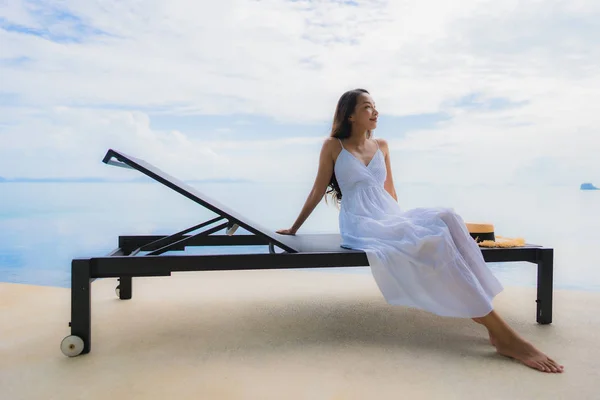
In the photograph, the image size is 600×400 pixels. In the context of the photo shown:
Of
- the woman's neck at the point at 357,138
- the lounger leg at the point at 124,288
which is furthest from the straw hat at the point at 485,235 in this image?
the lounger leg at the point at 124,288

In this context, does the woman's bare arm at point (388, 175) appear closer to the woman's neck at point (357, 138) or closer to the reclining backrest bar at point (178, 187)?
the woman's neck at point (357, 138)

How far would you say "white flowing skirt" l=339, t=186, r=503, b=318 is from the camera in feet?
7.65

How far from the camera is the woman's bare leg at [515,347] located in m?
2.14

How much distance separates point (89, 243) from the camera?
26.1 ft

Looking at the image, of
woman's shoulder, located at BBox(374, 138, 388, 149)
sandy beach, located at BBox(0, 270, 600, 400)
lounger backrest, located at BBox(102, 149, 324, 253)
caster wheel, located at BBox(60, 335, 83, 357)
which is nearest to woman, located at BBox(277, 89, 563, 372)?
sandy beach, located at BBox(0, 270, 600, 400)

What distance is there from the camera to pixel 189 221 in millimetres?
10148

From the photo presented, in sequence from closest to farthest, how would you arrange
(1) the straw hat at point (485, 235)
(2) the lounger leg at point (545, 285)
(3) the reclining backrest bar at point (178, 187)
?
(3) the reclining backrest bar at point (178, 187), (2) the lounger leg at point (545, 285), (1) the straw hat at point (485, 235)

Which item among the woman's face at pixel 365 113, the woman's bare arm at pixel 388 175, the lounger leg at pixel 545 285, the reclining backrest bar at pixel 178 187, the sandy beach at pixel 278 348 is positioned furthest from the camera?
the woman's bare arm at pixel 388 175

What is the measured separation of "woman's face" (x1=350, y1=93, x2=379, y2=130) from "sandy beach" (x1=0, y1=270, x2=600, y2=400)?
108 centimetres

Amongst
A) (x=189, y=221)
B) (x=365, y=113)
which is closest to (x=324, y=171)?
(x=365, y=113)

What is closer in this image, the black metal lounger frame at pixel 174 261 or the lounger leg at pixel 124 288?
the black metal lounger frame at pixel 174 261

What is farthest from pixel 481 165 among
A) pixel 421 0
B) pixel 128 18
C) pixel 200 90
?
pixel 128 18

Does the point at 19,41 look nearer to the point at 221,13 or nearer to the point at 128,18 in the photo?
the point at 128,18

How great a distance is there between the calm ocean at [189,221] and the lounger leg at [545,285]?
4.29 feet
